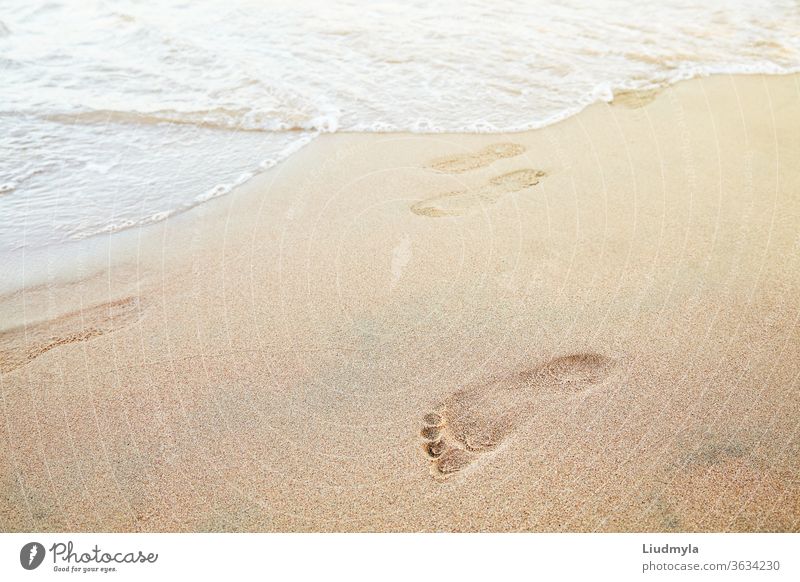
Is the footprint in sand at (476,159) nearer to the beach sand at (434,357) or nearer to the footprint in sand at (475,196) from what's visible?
the beach sand at (434,357)

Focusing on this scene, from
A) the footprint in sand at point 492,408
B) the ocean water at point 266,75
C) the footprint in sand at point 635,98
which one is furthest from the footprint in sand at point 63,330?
the footprint in sand at point 635,98

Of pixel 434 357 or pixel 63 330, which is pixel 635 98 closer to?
pixel 434 357

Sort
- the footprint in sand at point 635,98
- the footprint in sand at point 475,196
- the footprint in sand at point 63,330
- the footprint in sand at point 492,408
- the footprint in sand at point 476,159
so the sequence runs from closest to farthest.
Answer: the footprint in sand at point 492,408
the footprint in sand at point 63,330
the footprint in sand at point 475,196
the footprint in sand at point 476,159
the footprint in sand at point 635,98

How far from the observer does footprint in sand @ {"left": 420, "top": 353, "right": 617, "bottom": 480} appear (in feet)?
7.29

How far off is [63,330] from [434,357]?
5.04 feet

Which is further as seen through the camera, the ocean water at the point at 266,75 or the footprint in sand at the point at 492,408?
the ocean water at the point at 266,75

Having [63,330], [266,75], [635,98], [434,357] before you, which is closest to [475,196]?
[434,357]

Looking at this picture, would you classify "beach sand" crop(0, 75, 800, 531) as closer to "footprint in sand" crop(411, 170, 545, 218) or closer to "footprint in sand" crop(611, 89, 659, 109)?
"footprint in sand" crop(411, 170, 545, 218)

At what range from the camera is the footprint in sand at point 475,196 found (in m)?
3.55

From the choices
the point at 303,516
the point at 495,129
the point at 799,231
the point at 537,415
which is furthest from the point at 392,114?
the point at 303,516

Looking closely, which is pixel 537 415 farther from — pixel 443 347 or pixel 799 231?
pixel 799 231

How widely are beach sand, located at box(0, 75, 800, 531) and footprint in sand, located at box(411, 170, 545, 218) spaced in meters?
0.02

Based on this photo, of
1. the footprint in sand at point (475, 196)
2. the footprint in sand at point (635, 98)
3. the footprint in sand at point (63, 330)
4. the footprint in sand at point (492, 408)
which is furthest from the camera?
the footprint in sand at point (635, 98)

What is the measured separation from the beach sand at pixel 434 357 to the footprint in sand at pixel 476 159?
42 millimetres
